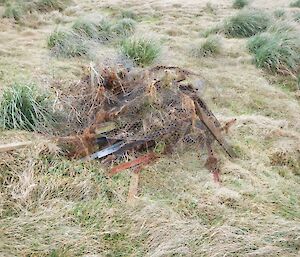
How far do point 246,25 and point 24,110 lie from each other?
15.5ft

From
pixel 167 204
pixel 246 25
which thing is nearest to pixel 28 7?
pixel 246 25

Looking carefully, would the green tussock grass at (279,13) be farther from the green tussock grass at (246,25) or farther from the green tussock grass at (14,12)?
the green tussock grass at (14,12)

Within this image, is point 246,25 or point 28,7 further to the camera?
point 28,7

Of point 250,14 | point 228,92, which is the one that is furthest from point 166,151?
point 250,14

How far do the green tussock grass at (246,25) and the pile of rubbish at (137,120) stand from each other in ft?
11.9

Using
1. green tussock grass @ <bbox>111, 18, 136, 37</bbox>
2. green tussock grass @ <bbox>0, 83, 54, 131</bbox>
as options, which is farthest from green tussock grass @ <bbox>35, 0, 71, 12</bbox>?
green tussock grass @ <bbox>0, 83, 54, 131</bbox>

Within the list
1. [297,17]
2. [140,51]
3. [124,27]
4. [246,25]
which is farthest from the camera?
[297,17]

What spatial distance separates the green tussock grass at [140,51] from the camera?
6.02 meters

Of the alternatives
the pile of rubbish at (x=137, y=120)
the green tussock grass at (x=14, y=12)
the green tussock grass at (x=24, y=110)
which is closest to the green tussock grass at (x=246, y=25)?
the green tussock grass at (x=14, y=12)

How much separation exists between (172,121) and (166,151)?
25 cm

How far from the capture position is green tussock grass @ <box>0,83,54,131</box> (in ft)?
13.1

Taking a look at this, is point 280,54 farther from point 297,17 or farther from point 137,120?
point 137,120

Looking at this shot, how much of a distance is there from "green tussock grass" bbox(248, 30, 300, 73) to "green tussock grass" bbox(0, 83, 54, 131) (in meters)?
3.33

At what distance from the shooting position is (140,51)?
6070mm
